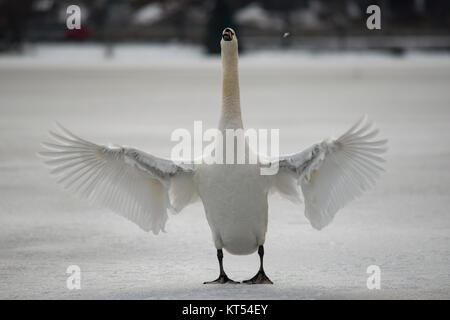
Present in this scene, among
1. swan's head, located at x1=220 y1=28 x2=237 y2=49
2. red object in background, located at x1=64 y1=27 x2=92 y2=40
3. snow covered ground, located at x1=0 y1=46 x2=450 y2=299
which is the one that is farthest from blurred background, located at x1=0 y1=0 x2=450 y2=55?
swan's head, located at x1=220 y1=28 x2=237 y2=49

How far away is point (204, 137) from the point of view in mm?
13617

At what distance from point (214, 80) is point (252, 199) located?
20.1 metres

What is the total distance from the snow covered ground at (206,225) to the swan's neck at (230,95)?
964 millimetres

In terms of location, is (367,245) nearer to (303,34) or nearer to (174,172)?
(174,172)

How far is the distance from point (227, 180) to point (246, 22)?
5555cm

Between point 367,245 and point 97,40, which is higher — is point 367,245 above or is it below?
below

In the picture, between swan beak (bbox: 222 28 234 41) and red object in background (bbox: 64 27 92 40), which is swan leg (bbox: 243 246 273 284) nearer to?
swan beak (bbox: 222 28 234 41)

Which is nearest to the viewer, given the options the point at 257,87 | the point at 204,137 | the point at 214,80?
the point at 204,137

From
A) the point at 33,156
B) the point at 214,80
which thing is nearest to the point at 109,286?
the point at 33,156

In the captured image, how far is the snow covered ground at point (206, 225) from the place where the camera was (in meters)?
5.66
